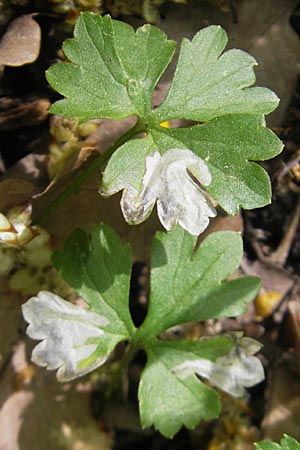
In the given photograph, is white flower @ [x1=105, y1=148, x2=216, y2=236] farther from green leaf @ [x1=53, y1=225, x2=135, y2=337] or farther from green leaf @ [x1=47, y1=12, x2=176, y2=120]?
green leaf @ [x1=53, y1=225, x2=135, y2=337]

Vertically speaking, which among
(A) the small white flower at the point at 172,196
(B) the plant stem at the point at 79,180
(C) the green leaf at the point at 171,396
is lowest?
(C) the green leaf at the point at 171,396

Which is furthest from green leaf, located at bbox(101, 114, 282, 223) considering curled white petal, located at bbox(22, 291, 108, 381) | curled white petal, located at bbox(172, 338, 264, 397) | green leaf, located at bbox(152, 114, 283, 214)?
curled white petal, located at bbox(172, 338, 264, 397)

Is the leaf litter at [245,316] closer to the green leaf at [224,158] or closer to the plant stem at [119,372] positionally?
the plant stem at [119,372]

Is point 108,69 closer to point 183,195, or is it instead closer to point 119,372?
point 183,195

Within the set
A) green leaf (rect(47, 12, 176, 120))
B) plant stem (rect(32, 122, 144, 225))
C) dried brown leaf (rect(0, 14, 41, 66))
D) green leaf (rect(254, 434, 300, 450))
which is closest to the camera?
green leaf (rect(254, 434, 300, 450))

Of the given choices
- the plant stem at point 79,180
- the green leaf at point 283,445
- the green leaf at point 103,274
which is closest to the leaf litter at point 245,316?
the plant stem at point 79,180

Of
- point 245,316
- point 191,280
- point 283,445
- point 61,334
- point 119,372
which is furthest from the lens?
point 245,316

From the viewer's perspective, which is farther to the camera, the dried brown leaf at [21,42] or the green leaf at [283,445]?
the dried brown leaf at [21,42]

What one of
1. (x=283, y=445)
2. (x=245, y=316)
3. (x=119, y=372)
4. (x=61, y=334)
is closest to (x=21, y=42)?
(x=61, y=334)
